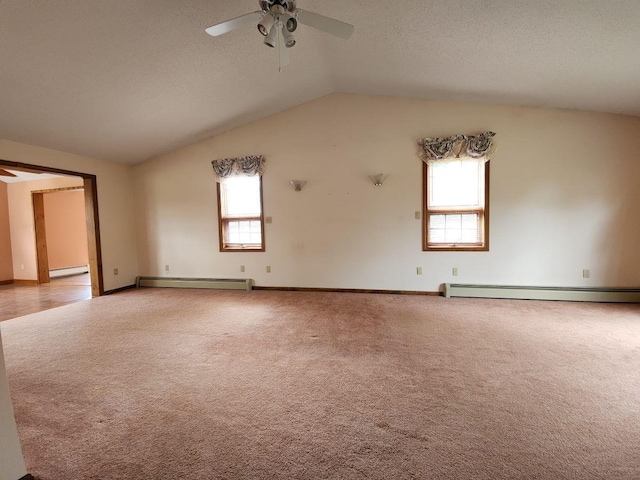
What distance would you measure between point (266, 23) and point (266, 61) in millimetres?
1366

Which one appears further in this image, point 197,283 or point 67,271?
point 67,271

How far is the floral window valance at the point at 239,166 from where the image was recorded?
15.6 feet

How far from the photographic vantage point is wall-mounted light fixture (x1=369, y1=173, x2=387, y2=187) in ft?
14.2

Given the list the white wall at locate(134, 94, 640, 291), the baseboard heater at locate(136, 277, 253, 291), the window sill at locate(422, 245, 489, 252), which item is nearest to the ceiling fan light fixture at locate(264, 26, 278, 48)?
the white wall at locate(134, 94, 640, 291)

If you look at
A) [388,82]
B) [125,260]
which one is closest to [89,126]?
[125,260]

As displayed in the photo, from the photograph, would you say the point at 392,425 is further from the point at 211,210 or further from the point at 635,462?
the point at 211,210

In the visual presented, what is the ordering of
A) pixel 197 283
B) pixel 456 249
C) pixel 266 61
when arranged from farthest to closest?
pixel 197 283 < pixel 456 249 < pixel 266 61

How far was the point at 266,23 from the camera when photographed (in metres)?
2.03

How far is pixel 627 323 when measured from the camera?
3.05m

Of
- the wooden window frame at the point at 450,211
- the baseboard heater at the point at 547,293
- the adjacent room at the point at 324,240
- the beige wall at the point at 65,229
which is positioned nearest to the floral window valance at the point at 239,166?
the adjacent room at the point at 324,240

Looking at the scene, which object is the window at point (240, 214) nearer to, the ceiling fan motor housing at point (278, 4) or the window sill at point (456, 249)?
the window sill at point (456, 249)

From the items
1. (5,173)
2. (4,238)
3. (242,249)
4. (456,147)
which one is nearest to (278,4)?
(456,147)

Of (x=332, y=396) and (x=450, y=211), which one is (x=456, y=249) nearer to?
(x=450, y=211)

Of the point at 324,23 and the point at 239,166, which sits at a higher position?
the point at 324,23
